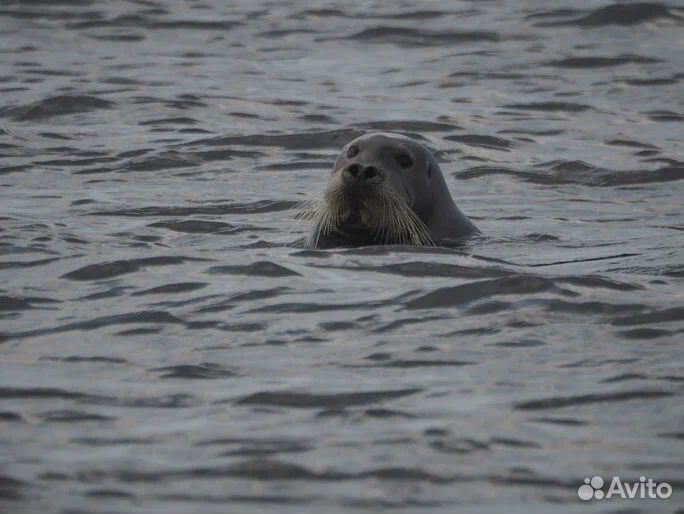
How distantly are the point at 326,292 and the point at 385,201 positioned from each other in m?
1.56

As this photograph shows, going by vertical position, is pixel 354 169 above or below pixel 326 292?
above

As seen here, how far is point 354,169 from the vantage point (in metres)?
10.2

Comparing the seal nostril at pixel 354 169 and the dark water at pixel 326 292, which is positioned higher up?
the seal nostril at pixel 354 169

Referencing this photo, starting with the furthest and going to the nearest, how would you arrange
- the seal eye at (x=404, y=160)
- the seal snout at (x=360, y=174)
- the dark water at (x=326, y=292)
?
1. the seal eye at (x=404, y=160)
2. the seal snout at (x=360, y=174)
3. the dark water at (x=326, y=292)

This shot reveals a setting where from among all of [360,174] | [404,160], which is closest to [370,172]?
[360,174]

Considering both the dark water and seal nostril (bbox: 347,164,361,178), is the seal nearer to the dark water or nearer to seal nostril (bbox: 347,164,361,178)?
seal nostril (bbox: 347,164,361,178)

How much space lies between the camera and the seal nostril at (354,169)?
33.5ft

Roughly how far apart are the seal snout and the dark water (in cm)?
48

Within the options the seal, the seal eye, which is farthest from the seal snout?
the seal eye

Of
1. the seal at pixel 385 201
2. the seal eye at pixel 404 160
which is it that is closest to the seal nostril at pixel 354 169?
the seal at pixel 385 201

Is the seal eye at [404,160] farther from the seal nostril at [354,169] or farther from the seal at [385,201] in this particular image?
the seal nostril at [354,169]

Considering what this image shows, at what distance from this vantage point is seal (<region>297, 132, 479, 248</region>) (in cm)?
1024

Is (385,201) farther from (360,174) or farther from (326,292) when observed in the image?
(326,292)

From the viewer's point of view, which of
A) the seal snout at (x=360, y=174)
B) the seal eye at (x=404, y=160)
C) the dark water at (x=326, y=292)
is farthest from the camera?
the seal eye at (x=404, y=160)
